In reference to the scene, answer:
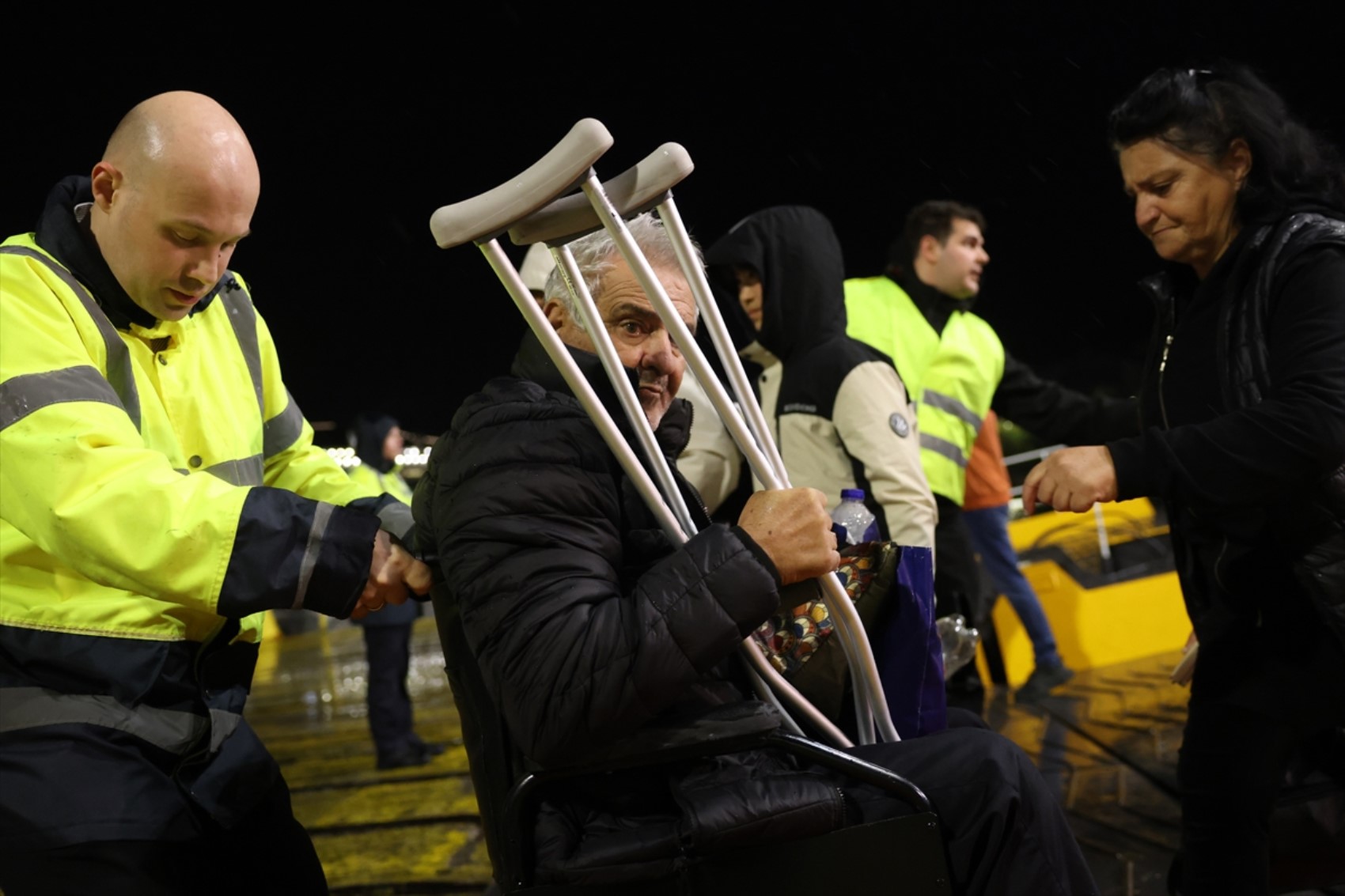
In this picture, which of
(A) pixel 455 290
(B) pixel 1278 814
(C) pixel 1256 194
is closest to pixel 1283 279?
(C) pixel 1256 194

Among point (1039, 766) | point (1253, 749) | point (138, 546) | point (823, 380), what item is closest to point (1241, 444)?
point (1253, 749)

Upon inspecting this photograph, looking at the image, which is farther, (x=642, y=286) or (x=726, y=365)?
(x=726, y=365)

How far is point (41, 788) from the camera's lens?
1747 mm

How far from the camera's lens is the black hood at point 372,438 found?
6.86 metres

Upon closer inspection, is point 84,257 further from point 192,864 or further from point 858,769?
point 858,769

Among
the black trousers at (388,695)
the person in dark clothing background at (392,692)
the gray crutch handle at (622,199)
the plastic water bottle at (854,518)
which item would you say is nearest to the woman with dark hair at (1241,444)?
the plastic water bottle at (854,518)

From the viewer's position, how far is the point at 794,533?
162 centimetres

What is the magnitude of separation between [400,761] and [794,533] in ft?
15.2

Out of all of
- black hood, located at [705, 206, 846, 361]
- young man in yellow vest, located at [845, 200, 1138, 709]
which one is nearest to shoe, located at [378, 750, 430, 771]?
young man in yellow vest, located at [845, 200, 1138, 709]

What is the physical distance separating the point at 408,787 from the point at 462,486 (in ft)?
13.1

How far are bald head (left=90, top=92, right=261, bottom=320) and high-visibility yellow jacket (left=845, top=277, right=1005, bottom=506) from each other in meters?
3.12

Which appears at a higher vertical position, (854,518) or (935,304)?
(935,304)

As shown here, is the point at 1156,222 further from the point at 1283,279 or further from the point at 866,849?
the point at 866,849

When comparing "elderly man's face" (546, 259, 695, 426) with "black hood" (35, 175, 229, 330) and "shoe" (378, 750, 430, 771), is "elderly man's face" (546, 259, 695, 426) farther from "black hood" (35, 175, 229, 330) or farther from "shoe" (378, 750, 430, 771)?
"shoe" (378, 750, 430, 771)
